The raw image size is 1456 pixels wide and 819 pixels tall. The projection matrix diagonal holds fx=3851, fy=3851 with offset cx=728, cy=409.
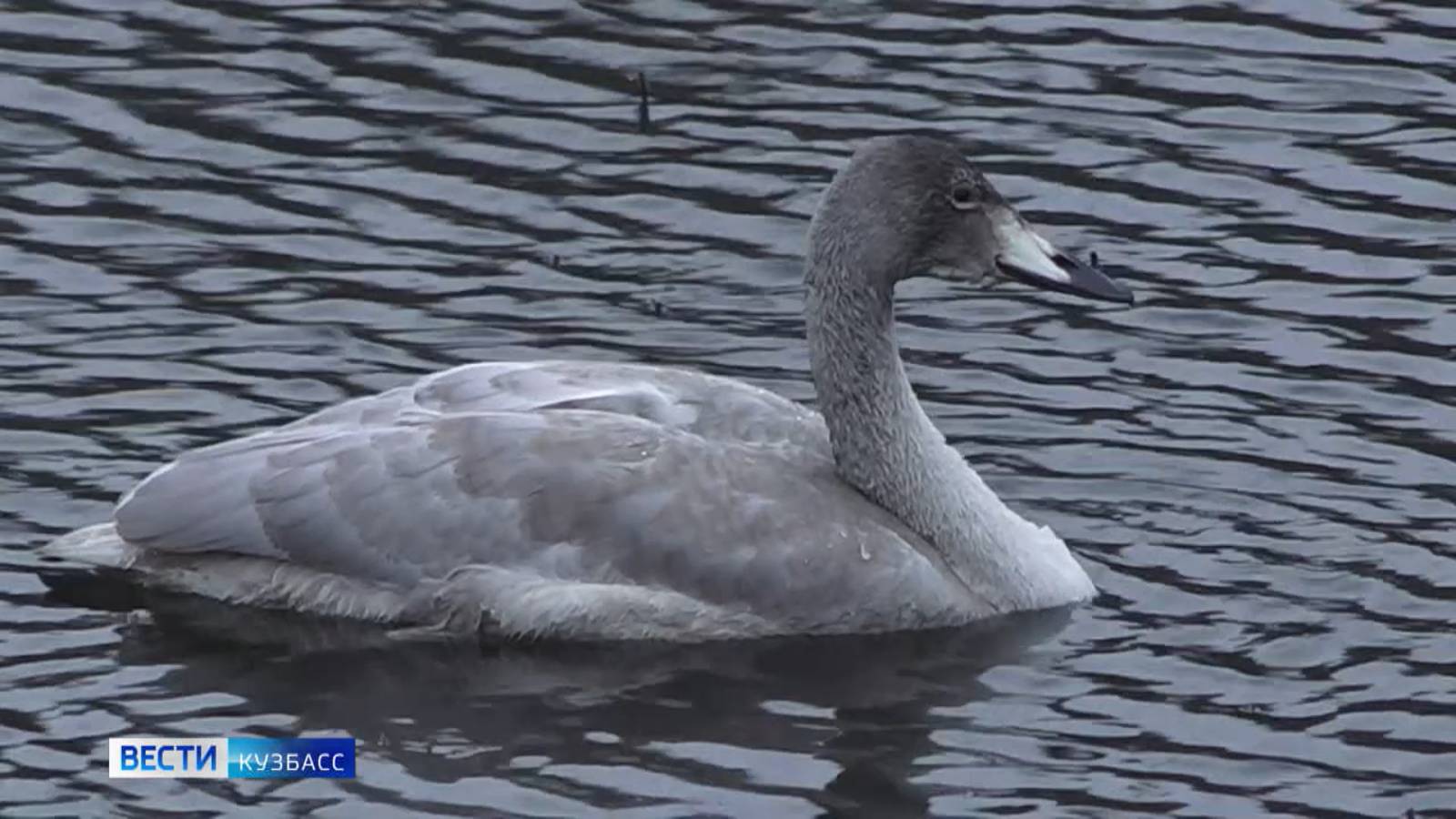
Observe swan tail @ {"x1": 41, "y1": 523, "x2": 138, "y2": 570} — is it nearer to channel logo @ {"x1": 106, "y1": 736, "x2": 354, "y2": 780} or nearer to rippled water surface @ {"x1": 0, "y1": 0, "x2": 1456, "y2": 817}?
rippled water surface @ {"x1": 0, "y1": 0, "x2": 1456, "y2": 817}

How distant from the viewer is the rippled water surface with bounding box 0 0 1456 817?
39.3 ft

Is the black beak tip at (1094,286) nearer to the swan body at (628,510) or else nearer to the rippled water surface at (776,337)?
the swan body at (628,510)

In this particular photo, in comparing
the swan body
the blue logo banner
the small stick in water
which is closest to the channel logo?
the blue logo banner

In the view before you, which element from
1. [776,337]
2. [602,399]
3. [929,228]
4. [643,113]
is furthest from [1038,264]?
[643,113]

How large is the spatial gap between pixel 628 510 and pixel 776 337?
2763mm

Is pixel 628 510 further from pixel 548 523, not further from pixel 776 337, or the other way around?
pixel 776 337

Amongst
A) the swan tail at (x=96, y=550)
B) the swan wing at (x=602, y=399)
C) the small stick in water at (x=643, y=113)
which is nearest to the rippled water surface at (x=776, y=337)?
the small stick in water at (x=643, y=113)

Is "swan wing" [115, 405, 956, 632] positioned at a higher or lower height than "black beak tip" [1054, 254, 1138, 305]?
lower

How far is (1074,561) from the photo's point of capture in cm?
1359

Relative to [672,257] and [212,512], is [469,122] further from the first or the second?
[212,512]

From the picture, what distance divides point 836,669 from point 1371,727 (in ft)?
6.06

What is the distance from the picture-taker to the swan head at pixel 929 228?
1352cm

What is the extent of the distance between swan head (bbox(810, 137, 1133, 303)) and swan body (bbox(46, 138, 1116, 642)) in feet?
0.04

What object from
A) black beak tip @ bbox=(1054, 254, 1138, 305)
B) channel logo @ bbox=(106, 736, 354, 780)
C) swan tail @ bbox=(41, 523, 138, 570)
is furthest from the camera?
black beak tip @ bbox=(1054, 254, 1138, 305)
